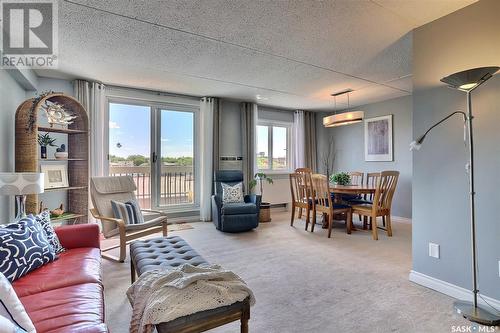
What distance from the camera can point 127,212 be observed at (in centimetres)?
342

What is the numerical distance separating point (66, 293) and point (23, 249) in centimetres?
55

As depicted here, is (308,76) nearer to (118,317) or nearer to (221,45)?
(221,45)

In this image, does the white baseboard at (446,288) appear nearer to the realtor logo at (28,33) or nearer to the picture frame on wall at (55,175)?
the realtor logo at (28,33)

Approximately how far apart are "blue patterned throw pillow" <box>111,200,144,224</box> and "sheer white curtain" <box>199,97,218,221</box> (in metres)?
1.73

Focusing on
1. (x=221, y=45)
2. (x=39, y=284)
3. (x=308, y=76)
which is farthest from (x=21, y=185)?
(x=308, y=76)

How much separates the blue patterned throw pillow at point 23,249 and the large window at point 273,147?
15.3 ft

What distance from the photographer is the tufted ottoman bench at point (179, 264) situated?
52.2 inches

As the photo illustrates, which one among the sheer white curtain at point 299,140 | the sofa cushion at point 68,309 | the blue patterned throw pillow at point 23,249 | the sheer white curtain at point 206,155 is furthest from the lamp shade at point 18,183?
the sheer white curtain at point 299,140

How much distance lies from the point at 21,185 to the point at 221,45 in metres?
2.35

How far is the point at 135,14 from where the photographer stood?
88.7 inches

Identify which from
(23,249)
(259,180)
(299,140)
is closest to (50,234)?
(23,249)

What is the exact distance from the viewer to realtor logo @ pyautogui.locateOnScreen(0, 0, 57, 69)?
216 centimetres

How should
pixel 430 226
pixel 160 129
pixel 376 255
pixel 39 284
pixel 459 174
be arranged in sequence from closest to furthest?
pixel 39 284
pixel 459 174
pixel 430 226
pixel 376 255
pixel 160 129

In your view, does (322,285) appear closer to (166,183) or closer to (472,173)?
(472,173)
